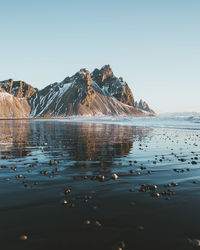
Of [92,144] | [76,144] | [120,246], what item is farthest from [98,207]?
[76,144]

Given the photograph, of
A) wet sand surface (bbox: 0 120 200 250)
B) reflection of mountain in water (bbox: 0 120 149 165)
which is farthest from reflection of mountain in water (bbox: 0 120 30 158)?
wet sand surface (bbox: 0 120 200 250)

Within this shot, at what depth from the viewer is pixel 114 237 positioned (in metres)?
5.83

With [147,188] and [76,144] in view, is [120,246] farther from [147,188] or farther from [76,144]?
[76,144]

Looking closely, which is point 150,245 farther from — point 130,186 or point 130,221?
point 130,186

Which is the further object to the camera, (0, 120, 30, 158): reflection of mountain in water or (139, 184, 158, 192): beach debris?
(0, 120, 30, 158): reflection of mountain in water

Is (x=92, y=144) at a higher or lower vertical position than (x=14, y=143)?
higher

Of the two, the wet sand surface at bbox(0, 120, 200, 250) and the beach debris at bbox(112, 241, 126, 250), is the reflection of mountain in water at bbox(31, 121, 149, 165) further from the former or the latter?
the beach debris at bbox(112, 241, 126, 250)

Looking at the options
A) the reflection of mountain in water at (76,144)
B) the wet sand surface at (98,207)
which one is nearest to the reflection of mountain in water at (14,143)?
the reflection of mountain in water at (76,144)

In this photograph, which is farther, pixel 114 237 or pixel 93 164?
pixel 93 164

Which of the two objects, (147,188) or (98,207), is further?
(147,188)

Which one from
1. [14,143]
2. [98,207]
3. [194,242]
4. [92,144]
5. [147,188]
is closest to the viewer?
[194,242]

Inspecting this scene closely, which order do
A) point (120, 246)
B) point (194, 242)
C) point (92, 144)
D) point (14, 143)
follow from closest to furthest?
point (120, 246) < point (194, 242) < point (92, 144) < point (14, 143)

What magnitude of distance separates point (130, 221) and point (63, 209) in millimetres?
2563

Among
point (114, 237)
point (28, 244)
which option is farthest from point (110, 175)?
point (28, 244)
